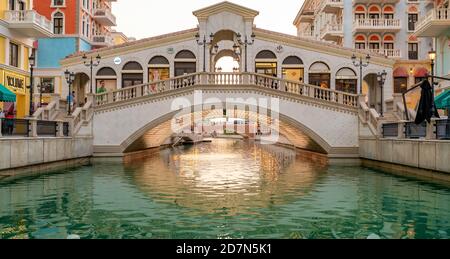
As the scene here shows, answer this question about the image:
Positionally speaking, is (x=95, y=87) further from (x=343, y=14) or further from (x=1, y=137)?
(x=343, y=14)

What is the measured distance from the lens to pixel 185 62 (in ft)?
119

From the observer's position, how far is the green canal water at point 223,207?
9953mm

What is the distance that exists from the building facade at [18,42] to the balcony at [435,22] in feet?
88.2

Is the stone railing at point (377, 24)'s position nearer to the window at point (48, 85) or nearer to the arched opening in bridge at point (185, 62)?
the arched opening in bridge at point (185, 62)

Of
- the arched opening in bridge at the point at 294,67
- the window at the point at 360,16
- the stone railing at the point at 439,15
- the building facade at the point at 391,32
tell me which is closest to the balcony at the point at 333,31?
the building facade at the point at 391,32

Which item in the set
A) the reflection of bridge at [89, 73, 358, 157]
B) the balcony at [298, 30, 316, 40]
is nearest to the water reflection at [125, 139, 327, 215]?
the reflection of bridge at [89, 73, 358, 157]

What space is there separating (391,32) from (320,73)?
13.4 m

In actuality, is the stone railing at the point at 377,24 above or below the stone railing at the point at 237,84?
above

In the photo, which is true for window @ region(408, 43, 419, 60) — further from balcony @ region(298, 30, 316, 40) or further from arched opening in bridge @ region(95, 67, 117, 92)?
arched opening in bridge @ region(95, 67, 117, 92)

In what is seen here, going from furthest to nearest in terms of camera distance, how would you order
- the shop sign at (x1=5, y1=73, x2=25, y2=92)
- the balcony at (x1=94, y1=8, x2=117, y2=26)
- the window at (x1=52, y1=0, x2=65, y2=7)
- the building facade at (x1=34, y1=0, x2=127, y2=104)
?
the balcony at (x1=94, y1=8, x2=117, y2=26) < the window at (x1=52, y1=0, x2=65, y2=7) < the building facade at (x1=34, y1=0, x2=127, y2=104) < the shop sign at (x1=5, y1=73, x2=25, y2=92)

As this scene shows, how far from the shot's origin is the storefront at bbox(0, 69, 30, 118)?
33713mm

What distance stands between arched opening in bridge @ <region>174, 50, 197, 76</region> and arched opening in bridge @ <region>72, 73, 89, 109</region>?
792 centimetres

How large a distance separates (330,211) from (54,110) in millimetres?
20827

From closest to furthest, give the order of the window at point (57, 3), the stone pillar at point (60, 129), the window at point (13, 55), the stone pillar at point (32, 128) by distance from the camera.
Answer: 1. the stone pillar at point (32, 128)
2. the stone pillar at point (60, 129)
3. the window at point (13, 55)
4. the window at point (57, 3)
